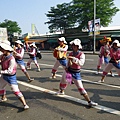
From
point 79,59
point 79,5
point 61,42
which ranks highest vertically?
point 79,5

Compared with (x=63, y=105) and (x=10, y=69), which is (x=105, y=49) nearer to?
(x=63, y=105)

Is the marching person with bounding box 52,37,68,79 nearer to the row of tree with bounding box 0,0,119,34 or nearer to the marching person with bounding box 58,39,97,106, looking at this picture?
the marching person with bounding box 58,39,97,106

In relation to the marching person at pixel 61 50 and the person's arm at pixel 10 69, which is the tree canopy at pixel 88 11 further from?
the person's arm at pixel 10 69

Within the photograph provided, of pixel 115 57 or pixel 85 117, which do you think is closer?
pixel 85 117

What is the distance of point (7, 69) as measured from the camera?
4176 mm

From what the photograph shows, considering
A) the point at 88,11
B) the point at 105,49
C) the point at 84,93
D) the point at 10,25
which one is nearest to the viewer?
the point at 84,93

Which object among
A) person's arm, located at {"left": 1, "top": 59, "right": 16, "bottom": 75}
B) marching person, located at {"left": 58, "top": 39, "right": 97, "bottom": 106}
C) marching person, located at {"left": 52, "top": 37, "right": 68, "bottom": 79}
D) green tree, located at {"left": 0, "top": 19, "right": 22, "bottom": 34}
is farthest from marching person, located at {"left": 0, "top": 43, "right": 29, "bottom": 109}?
green tree, located at {"left": 0, "top": 19, "right": 22, "bottom": 34}

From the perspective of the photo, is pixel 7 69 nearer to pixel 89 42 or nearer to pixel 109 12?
pixel 89 42

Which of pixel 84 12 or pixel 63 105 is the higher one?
pixel 84 12

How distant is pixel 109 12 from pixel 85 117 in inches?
1147

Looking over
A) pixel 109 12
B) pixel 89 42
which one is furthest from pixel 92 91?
pixel 109 12

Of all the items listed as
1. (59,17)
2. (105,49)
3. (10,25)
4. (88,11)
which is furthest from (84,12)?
(10,25)

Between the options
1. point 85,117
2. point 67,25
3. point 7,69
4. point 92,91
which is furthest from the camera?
point 67,25

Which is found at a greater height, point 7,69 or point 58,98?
point 7,69
